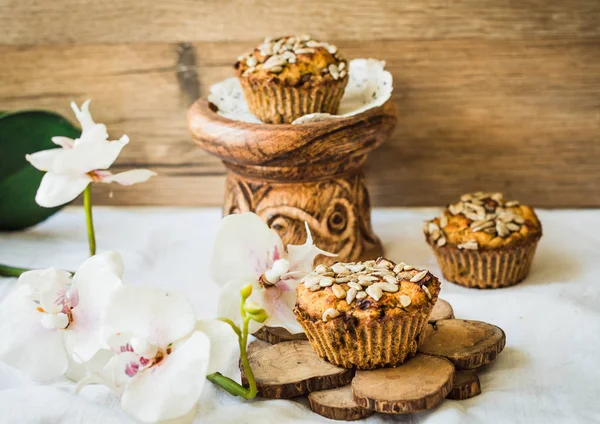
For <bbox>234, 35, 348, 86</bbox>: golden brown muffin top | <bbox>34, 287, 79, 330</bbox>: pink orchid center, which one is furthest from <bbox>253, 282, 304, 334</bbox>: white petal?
<bbox>234, 35, 348, 86</bbox>: golden brown muffin top

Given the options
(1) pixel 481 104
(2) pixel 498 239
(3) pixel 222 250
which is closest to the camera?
(3) pixel 222 250

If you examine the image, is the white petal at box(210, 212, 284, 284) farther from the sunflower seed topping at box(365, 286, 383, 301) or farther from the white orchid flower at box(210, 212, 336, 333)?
the sunflower seed topping at box(365, 286, 383, 301)

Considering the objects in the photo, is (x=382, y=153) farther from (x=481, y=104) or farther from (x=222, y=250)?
(x=222, y=250)

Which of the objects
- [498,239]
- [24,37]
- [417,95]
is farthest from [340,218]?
[24,37]

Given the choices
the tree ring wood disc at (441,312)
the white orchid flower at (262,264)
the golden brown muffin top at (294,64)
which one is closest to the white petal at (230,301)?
the white orchid flower at (262,264)

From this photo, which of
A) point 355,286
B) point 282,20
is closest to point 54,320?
point 355,286

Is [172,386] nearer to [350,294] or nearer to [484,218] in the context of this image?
[350,294]

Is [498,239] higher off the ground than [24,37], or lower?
lower

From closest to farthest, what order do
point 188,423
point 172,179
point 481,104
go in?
point 188,423 < point 481,104 < point 172,179
